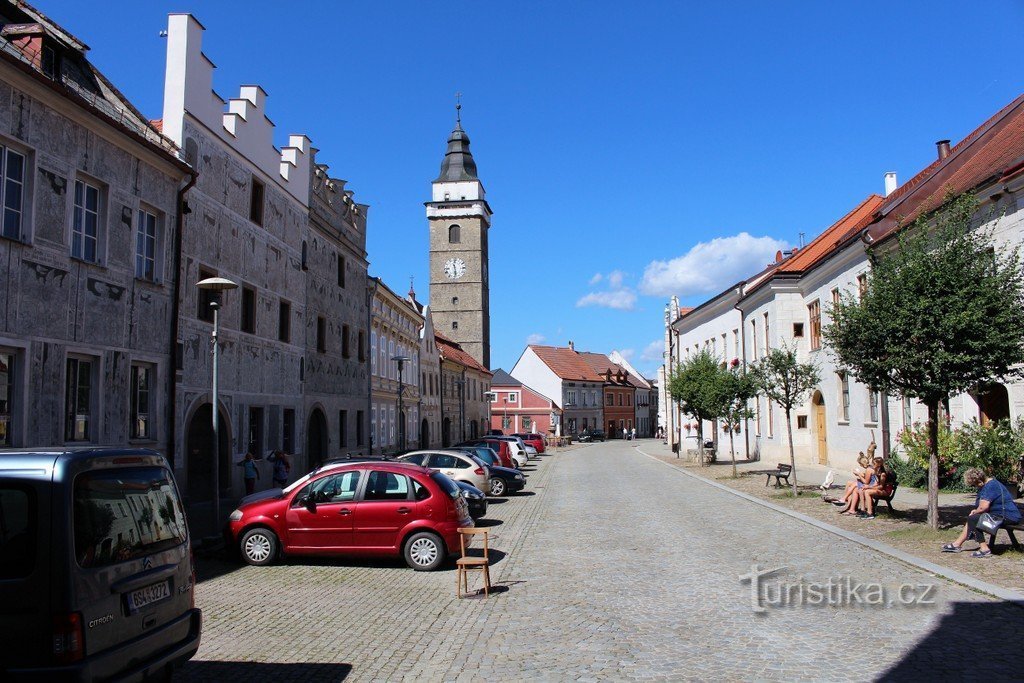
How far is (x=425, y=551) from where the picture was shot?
11.9 meters

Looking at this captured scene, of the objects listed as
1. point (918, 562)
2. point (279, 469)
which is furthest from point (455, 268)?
point (918, 562)

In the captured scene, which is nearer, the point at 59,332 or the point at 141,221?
the point at 59,332

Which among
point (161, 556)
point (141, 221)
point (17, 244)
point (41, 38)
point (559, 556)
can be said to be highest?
point (41, 38)

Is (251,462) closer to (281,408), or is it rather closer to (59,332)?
(281,408)

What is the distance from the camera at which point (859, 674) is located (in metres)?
6.44

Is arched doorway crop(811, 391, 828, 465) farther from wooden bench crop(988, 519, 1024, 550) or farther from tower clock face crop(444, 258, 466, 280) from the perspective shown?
tower clock face crop(444, 258, 466, 280)

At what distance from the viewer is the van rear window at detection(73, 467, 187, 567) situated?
5.02 metres

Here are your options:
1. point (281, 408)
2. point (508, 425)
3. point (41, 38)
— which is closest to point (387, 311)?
point (281, 408)

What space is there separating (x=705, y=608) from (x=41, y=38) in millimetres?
14359

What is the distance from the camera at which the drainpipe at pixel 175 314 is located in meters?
17.3

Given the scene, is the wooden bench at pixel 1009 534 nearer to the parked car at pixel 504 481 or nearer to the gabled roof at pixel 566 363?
the parked car at pixel 504 481

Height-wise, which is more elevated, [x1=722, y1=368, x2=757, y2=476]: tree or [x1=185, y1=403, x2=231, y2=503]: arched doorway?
[x1=722, y1=368, x2=757, y2=476]: tree

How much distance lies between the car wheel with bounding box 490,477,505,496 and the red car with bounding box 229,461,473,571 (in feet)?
38.8

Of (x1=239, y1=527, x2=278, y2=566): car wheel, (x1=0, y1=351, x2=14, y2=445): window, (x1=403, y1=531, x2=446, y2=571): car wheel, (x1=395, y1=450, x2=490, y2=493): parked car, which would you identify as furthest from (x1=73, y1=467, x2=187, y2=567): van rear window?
(x1=395, y1=450, x2=490, y2=493): parked car
